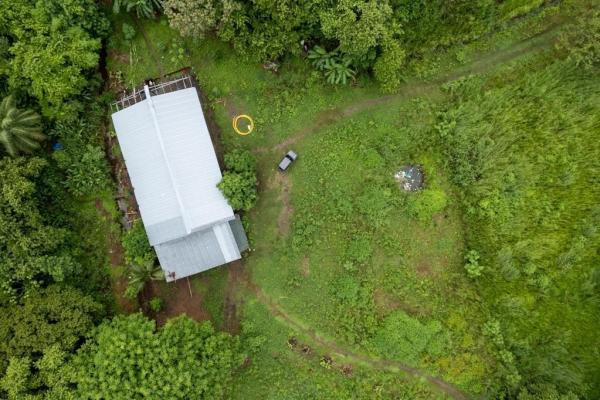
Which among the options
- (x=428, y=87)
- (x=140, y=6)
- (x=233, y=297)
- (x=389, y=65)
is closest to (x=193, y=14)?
(x=140, y=6)

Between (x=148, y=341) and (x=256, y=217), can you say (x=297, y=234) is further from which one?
(x=148, y=341)

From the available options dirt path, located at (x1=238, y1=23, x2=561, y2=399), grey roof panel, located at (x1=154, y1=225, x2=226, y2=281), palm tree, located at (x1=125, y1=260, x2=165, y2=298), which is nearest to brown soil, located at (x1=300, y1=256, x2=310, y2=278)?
dirt path, located at (x1=238, y1=23, x2=561, y2=399)

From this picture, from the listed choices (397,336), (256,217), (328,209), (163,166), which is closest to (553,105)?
(328,209)

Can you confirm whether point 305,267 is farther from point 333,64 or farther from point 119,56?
point 119,56

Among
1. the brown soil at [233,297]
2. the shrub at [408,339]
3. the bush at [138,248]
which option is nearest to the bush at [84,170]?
the bush at [138,248]

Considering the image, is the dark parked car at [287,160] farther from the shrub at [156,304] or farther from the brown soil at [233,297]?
the shrub at [156,304]

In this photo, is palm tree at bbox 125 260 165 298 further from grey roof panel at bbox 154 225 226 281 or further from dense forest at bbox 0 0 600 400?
grey roof panel at bbox 154 225 226 281

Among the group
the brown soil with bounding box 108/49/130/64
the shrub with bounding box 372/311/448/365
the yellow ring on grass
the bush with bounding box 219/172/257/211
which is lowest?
the shrub with bounding box 372/311/448/365
